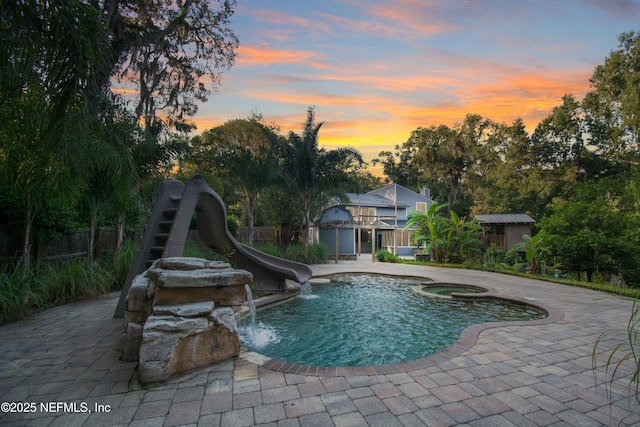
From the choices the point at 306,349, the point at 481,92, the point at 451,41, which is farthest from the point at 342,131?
the point at 306,349

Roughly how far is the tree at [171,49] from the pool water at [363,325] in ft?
A: 29.3

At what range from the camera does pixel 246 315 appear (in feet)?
18.7

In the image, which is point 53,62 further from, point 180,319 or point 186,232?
point 186,232

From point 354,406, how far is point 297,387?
59cm

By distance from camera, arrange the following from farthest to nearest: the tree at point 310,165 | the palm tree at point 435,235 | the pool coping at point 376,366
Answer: the palm tree at point 435,235, the tree at point 310,165, the pool coping at point 376,366

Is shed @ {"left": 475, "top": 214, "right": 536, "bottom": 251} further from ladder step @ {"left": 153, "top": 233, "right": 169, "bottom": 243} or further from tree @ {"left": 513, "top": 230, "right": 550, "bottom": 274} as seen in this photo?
ladder step @ {"left": 153, "top": 233, "right": 169, "bottom": 243}

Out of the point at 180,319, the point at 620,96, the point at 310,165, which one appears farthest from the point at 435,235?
the point at 620,96

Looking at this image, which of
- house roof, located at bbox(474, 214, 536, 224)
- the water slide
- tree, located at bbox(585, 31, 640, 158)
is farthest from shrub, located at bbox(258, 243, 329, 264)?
tree, located at bbox(585, 31, 640, 158)

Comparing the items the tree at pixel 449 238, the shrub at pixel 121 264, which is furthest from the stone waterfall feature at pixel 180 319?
the tree at pixel 449 238

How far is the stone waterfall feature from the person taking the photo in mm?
2896

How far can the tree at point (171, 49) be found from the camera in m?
10.6

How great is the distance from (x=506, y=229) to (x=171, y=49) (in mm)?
21079

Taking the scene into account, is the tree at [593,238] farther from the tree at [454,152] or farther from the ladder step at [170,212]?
the tree at [454,152]

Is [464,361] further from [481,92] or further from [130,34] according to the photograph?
[130,34]
